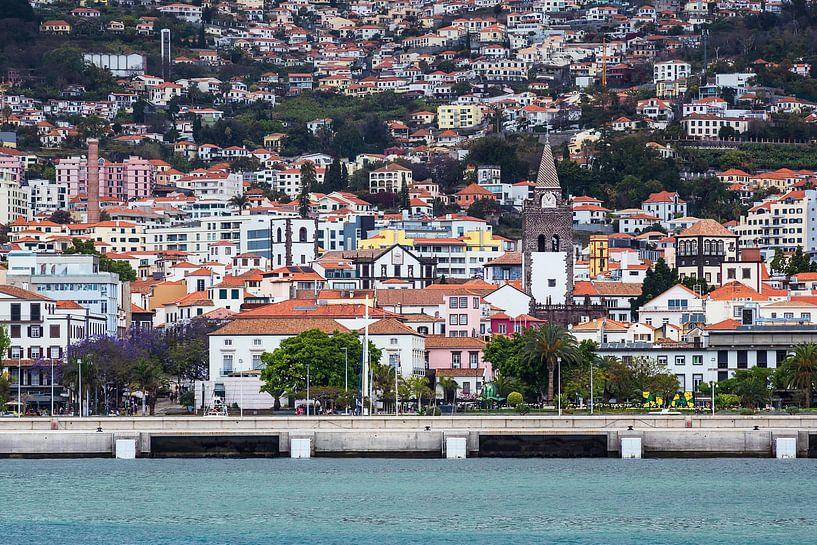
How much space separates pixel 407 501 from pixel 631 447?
→ 55.0 feet

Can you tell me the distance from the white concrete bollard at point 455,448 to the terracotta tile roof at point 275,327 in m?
35.1

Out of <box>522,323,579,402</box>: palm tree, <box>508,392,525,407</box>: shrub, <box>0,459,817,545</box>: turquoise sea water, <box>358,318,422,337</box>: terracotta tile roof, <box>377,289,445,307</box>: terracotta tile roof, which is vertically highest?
<box>377,289,445,307</box>: terracotta tile roof

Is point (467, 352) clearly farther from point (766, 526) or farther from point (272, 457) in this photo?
point (766, 526)

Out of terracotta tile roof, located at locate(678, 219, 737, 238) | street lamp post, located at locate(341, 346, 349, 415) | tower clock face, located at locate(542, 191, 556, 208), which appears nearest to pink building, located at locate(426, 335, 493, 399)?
street lamp post, located at locate(341, 346, 349, 415)

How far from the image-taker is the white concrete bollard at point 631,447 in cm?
9625

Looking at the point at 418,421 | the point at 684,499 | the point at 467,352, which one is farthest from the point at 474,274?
the point at 684,499

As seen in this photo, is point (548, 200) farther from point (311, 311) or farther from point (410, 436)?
point (410, 436)

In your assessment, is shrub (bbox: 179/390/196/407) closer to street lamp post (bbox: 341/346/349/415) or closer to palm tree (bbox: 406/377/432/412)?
street lamp post (bbox: 341/346/349/415)

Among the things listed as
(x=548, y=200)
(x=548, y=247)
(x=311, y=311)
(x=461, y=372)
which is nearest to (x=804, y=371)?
(x=461, y=372)

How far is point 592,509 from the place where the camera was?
79.6 m

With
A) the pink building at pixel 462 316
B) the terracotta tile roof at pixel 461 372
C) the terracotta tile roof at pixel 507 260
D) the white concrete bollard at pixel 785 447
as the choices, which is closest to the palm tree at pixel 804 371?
the white concrete bollard at pixel 785 447

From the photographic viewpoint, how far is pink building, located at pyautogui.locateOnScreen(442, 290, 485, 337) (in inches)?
5989

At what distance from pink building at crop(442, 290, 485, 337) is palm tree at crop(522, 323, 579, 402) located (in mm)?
27474

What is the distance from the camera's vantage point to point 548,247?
549 ft
